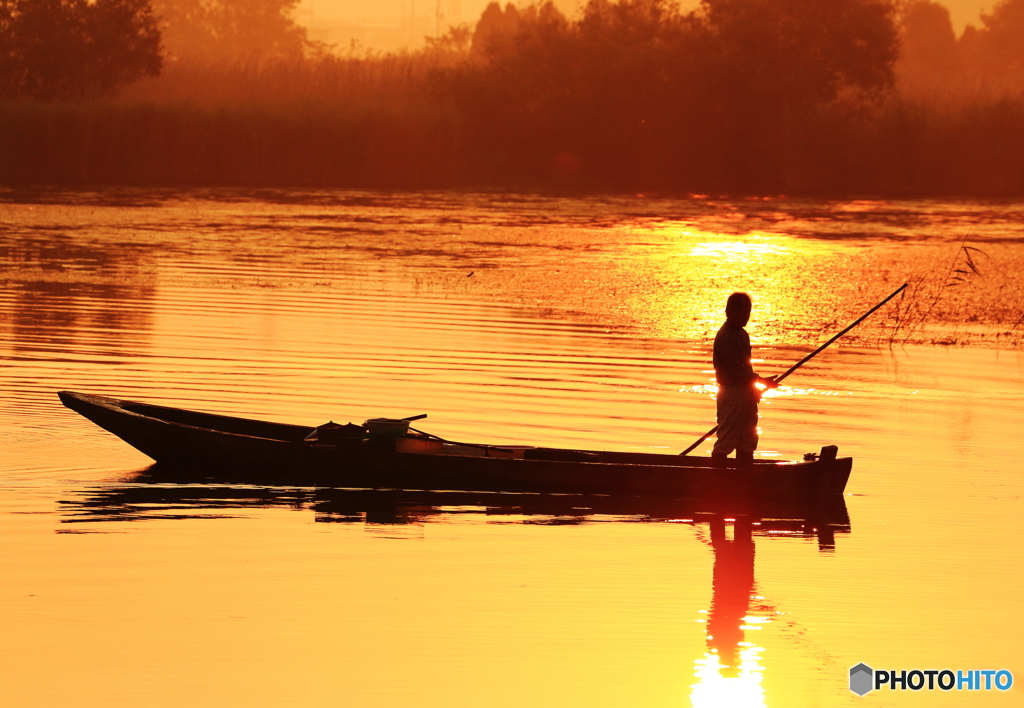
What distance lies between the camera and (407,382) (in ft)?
48.9

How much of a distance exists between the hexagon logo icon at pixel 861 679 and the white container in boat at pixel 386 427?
429 centimetres

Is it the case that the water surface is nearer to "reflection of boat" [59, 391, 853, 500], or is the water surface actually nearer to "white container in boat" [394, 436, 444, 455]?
"reflection of boat" [59, 391, 853, 500]

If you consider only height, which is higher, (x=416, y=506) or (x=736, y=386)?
(x=736, y=386)

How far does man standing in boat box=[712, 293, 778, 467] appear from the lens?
1051cm

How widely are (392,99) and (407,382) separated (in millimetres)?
29905

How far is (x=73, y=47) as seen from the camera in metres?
46.0

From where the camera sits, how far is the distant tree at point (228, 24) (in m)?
98.4

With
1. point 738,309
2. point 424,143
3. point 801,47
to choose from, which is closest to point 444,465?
point 738,309

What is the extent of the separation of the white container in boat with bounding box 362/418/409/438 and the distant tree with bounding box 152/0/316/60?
89359 mm

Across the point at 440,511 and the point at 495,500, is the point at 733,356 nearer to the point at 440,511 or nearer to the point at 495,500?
the point at 495,500

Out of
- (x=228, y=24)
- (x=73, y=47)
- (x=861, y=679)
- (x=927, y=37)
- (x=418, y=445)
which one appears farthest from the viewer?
(x=228, y=24)
